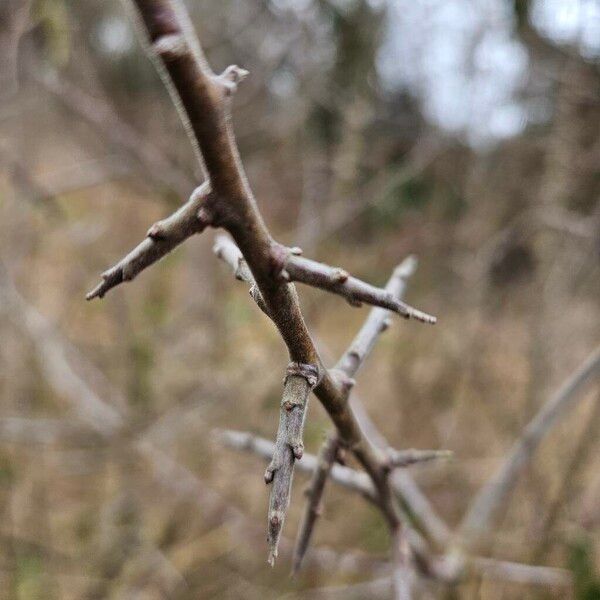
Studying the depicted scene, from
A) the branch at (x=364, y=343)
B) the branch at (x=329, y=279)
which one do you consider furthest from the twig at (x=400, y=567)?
the branch at (x=329, y=279)

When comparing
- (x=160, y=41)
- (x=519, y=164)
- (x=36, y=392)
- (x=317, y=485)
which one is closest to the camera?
(x=160, y=41)

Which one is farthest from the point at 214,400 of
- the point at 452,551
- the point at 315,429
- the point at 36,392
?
the point at 452,551

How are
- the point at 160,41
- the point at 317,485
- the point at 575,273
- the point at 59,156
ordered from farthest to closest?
the point at 59,156
the point at 575,273
the point at 317,485
the point at 160,41

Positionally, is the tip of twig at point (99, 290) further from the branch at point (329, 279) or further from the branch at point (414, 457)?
the branch at point (414, 457)

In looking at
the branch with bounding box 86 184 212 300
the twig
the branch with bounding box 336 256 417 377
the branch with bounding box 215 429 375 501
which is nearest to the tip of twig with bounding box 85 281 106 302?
the branch with bounding box 86 184 212 300

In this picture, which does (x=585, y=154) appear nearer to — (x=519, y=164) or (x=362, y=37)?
(x=519, y=164)
